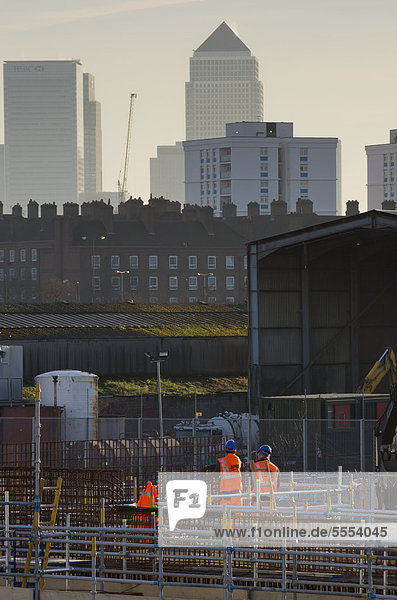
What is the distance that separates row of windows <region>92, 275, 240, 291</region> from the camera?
14188 centimetres

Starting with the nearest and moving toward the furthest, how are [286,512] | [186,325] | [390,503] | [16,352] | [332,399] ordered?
1. [286,512]
2. [390,503]
3. [332,399]
4. [16,352]
5. [186,325]

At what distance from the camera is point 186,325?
78250 mm

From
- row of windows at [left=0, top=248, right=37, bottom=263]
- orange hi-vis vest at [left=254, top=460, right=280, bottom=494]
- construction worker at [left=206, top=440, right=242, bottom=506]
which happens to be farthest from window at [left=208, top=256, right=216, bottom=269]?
construction worker at [left=206, top=440, right=242, bottom=506]

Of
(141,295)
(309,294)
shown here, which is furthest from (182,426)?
(141,295)

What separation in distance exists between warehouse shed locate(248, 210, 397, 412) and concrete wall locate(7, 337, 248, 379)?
46.6 feet

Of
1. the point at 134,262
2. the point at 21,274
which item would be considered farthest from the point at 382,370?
the point at 21,274

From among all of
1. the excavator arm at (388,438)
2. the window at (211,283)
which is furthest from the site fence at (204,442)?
the window at (211,283)

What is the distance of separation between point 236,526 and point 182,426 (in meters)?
29.6

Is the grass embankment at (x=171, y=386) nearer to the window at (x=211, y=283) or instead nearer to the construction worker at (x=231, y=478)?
the construction worker at (x=231, y=478)

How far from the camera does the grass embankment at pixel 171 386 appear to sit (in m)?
64.6

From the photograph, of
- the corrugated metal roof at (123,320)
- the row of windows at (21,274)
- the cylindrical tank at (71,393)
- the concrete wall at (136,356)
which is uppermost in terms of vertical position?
the row of windows at (21,274)

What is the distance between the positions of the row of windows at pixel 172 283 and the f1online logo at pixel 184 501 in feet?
391

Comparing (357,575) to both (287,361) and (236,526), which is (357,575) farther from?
(287,361)

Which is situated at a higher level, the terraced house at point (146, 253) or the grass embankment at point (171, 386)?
the terraced house at point (146, 253)
